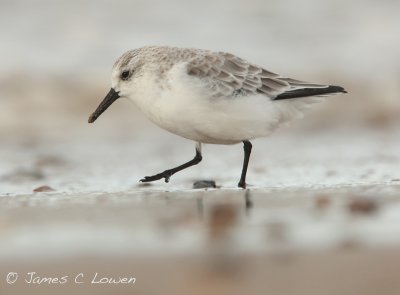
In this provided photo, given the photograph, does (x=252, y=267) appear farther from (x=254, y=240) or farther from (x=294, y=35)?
(x=294, y=35)

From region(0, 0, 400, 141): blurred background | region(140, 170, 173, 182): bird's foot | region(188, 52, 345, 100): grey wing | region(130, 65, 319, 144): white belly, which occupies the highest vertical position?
region(0, 0, 400, 141): blurred background

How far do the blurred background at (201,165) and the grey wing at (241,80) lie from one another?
0.76m

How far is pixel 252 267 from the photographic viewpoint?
4102 millimetres

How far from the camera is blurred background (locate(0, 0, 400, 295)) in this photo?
4.23 meters

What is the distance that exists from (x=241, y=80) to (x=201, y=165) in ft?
7.50

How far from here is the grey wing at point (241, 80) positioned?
22.5 ft

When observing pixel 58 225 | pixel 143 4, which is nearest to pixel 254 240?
pixel 58 225

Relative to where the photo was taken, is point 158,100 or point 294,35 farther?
point 294,35

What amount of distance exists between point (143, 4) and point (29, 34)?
93.7 inches

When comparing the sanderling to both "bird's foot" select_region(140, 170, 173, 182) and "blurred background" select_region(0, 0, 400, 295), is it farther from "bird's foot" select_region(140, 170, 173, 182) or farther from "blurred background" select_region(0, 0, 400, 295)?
"blurred background" select_region(0, 0, 400, 295)

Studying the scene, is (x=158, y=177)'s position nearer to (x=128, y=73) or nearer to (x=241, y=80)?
(x=128, y=73)

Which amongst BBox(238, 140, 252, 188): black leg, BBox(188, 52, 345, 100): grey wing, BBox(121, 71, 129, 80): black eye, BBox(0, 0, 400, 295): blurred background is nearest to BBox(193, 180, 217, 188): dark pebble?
BBox(0, 0, 400, 295): blurred background

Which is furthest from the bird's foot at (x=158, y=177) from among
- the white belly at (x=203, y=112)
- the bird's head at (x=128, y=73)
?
the bird's head at (x=128, y=73)

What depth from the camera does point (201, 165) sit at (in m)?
9.23
